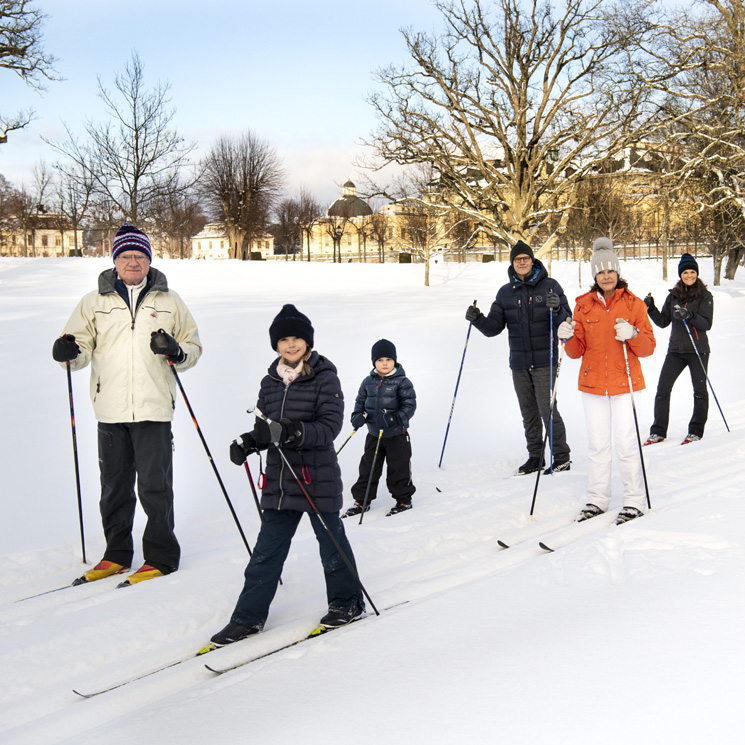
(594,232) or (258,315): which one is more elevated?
(594,232)

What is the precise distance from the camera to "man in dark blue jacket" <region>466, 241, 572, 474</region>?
6188 millimetres

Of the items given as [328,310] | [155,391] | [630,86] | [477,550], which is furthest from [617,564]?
[630,86]

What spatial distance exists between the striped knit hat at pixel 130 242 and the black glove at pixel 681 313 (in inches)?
219

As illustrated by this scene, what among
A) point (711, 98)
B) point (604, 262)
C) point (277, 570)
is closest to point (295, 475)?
point (277, 570)

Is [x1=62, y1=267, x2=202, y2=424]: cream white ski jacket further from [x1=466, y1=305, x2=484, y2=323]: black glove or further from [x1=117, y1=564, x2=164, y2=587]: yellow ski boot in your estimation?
[x1=466, y1=305, x2=484, y2=323]: black glove

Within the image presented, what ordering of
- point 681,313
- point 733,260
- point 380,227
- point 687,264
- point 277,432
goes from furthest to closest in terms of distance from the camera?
1. point 380,227
2. point 733,260
3. point 687,264
4. point 681,313
5. point 277,432

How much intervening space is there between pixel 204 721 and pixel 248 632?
0.84 metres

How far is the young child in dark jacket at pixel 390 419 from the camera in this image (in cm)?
564

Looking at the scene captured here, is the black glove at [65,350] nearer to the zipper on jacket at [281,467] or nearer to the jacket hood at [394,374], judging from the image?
the zipper on jacket at [281,467]

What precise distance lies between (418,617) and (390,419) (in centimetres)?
254

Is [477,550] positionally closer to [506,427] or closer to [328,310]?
[506,427]

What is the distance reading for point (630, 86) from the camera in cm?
2200

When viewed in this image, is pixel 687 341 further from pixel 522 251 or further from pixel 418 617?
pixel 418 617

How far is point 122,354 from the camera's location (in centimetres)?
421
